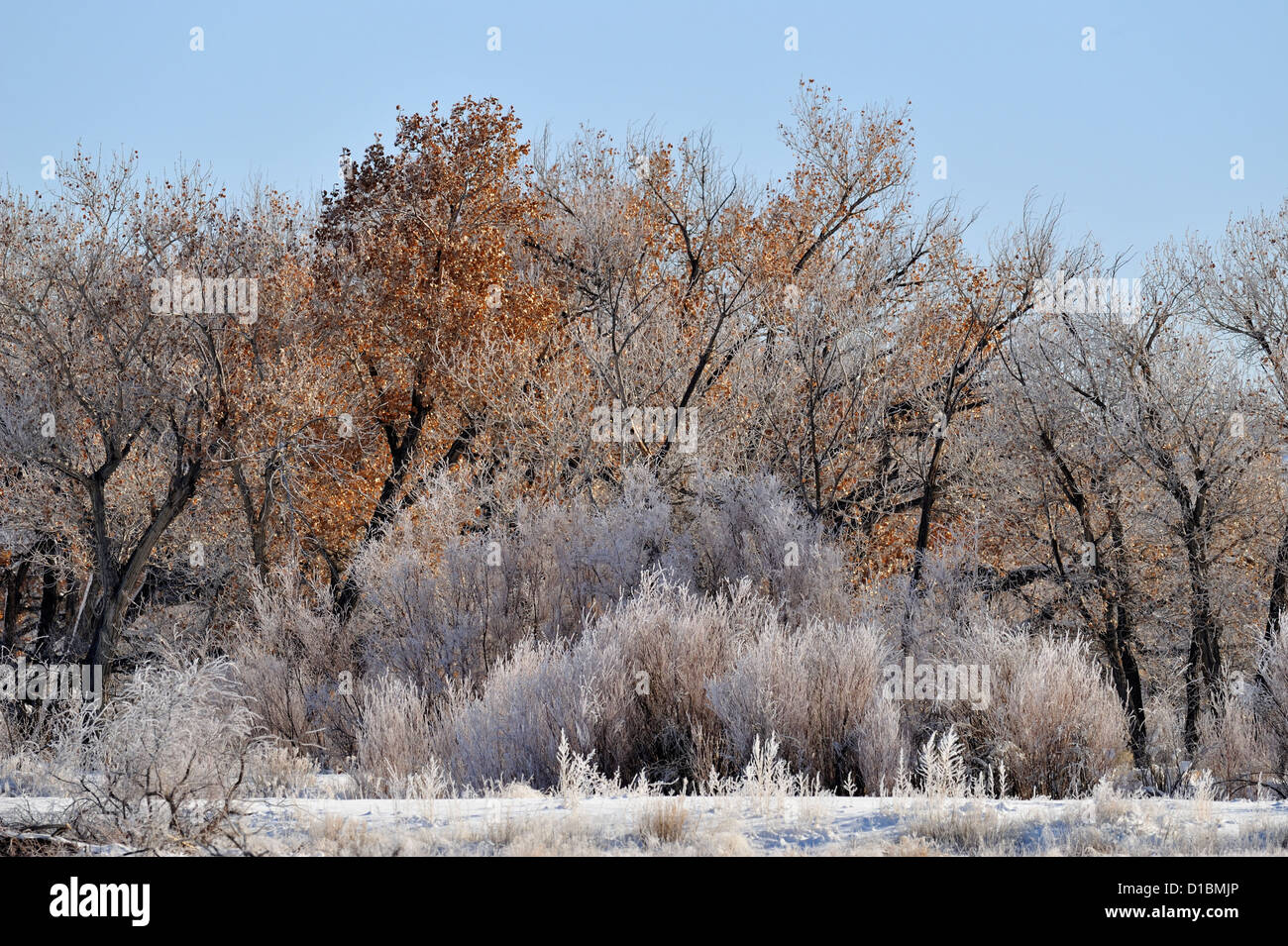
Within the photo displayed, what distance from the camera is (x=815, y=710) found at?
9.60 m

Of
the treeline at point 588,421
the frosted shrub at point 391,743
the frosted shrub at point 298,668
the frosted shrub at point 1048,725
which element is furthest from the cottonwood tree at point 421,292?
the frosted shrub at point 1048,725

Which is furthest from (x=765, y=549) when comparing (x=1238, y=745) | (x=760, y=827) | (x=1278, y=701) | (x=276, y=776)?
(x=760, y=827)

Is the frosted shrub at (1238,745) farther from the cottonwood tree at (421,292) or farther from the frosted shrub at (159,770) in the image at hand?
the cottonwood tree at (421,292)

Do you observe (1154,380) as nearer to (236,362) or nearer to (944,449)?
(944,449)

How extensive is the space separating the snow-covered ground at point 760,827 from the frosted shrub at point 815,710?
2181 mm

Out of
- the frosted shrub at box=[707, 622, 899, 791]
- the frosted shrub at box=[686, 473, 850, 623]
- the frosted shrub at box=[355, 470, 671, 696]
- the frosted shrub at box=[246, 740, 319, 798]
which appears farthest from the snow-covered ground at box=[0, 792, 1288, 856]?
the frosted shrub at box=[686, 473, 850, 623]

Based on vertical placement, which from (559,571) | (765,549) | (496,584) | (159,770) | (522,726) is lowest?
(522,726)

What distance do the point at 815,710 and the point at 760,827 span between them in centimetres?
341

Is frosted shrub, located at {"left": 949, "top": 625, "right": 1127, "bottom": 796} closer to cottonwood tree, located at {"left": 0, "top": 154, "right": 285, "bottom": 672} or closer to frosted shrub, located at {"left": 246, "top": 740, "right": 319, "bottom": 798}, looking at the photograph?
frosted shrub, located at {"left": 246, "top": 740, "right": 319, "bottom": 798}

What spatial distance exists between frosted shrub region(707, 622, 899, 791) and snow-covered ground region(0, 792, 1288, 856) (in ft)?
7.16

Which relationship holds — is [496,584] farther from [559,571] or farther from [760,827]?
[760,827]

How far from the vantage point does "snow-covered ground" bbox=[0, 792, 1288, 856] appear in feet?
19.3

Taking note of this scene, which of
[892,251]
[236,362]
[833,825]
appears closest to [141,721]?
[833,825]

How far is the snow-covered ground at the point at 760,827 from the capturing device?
19.3 feet
